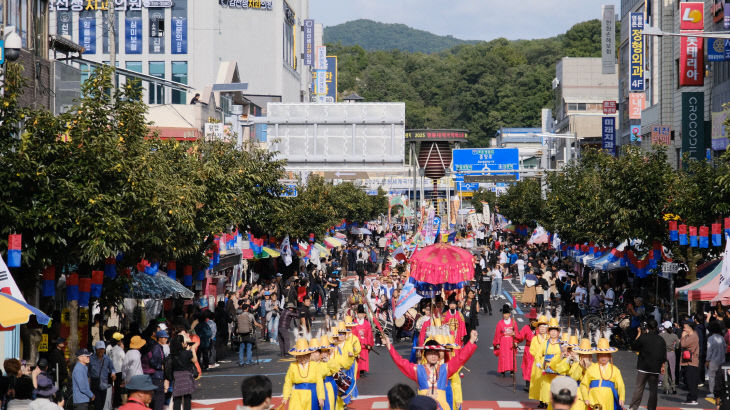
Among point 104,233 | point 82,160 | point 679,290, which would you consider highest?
point 82,160

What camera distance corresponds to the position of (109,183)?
55.1 ft

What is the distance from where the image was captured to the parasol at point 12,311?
13344 millimetres

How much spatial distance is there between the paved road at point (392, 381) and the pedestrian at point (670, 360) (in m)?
0.22

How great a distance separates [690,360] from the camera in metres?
18.2

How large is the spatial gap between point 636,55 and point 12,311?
4496 cm

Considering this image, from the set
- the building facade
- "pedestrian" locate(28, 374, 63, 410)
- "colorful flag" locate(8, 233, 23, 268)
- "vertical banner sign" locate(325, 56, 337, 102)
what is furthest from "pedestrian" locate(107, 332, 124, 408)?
"vertical banner sign" locate(325, 56, 337, 102)

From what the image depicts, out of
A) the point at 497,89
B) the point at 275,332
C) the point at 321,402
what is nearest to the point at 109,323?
the point at 275,332

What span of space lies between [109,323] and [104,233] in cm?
930

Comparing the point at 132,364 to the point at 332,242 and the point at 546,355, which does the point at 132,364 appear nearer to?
the point at 546,355

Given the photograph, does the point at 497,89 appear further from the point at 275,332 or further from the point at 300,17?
the point at 275,332

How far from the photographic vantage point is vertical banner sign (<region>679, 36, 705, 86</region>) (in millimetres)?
39719

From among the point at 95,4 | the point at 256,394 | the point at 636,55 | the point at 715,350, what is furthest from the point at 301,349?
the point at 95,4

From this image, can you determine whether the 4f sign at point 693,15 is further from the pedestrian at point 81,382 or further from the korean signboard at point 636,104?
the pedestrian at point 81,382

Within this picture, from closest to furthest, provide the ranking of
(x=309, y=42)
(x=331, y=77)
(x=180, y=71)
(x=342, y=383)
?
(x=342, y=383) < (x=180, y=71) < (x=309, y=42) < (x=331, y=77)
